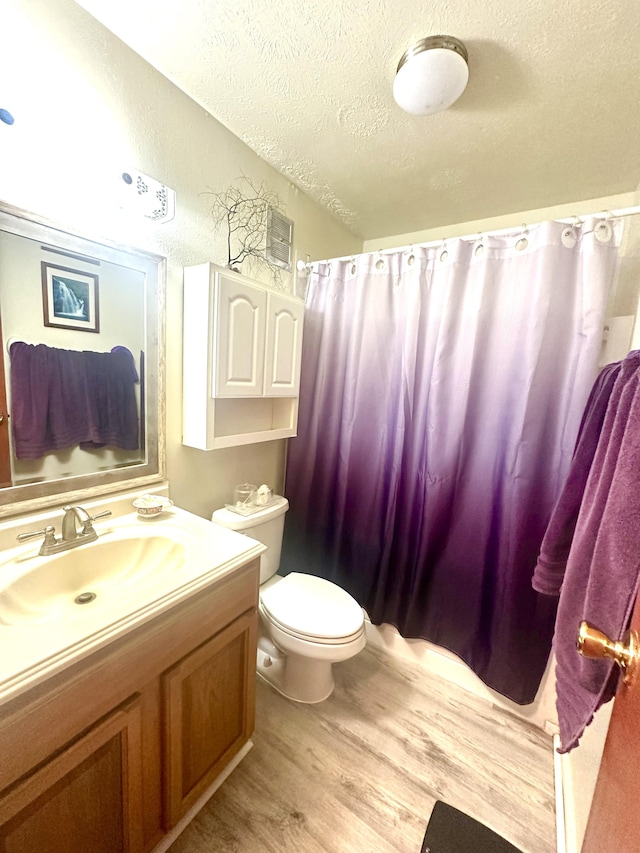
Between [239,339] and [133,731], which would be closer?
[133,731]

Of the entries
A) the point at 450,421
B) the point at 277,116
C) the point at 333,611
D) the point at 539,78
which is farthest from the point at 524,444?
the point at 277,116

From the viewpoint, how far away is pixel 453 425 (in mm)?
1484

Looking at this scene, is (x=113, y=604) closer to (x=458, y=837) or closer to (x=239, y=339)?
(x=239, y=339)

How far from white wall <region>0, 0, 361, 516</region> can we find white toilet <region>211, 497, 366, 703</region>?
269mm

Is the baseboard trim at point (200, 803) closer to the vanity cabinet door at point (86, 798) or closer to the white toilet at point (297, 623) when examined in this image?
the vanity cabinet door at point (86, 798)

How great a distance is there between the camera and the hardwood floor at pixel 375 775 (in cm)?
104

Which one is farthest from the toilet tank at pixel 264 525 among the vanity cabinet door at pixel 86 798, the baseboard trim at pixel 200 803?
the vanity cabinet door at pixel 86 798

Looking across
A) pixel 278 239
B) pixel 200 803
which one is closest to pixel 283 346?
pixel 278 239

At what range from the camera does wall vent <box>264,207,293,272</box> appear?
1.64 metres

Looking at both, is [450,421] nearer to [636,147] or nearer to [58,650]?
[636,147]

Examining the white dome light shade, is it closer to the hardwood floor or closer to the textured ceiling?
the textured ceiling

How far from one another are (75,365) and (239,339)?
A: 552mm

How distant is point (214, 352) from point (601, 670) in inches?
53.0

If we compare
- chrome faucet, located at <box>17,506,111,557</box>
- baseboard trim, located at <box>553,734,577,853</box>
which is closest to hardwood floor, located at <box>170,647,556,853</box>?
baseboard trim, located at <box>553,734,577,853</box>
